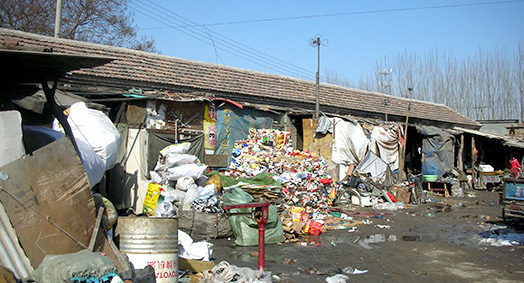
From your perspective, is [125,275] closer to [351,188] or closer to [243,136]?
[243,136]

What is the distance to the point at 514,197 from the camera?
1112 cm

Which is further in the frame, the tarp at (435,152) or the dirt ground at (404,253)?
the tarp at (435,152)

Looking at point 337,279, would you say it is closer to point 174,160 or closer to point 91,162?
point 91,162

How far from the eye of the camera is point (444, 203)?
18.3m

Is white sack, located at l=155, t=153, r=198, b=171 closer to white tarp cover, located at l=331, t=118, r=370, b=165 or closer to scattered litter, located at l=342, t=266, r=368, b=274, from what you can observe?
scattered litter, located at l=342, t=266, r=368, b=274

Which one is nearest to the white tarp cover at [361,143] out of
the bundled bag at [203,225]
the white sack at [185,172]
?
the white sack at [185,172]

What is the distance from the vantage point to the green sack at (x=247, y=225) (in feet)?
32.2

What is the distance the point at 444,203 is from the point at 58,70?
1700 centimetres

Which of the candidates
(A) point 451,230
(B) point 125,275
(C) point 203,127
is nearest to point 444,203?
(A) point 451,230

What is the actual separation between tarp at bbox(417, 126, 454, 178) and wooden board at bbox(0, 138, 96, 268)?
788 inches

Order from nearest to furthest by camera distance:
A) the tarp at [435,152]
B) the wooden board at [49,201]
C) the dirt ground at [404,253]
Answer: the wooden board at [49,201] → the dirt ground at [404,253] → the tarp at [435,152]

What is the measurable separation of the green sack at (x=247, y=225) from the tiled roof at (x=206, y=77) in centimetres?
552

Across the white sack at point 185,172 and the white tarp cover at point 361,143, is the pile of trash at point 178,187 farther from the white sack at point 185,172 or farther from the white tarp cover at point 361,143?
the white tarp cover at point 361,143

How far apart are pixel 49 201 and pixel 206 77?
1370cm
